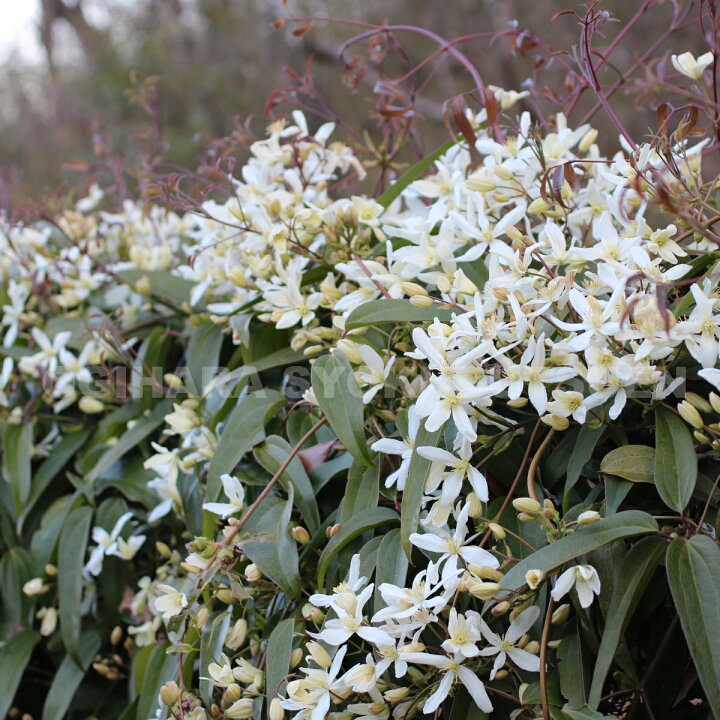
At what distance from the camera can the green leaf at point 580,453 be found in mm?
762

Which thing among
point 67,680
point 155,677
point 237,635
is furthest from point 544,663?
point 67,680

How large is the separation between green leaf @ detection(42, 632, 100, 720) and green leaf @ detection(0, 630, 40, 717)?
53mm

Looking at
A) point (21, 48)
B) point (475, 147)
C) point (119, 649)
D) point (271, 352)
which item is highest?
point (21, 48)

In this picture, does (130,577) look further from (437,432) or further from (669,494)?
(669,494)

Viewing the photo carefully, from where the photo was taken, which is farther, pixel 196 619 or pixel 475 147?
pixel 475 147

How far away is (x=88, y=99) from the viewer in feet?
26.2

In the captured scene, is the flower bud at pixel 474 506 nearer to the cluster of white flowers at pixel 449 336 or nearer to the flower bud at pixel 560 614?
the cluster of white flowers at pixel 449 336

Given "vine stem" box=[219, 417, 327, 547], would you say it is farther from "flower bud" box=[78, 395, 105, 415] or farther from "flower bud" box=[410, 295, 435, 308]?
"flower bud" box=[78, 395, 105, 415]

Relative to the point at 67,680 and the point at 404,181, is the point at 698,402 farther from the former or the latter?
the point at 67,680

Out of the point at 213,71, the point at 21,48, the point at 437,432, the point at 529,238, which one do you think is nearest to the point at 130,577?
the point at 437,432

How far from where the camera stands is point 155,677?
1.04 meters

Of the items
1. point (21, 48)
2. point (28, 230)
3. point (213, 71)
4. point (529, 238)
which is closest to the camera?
point (529, 238)

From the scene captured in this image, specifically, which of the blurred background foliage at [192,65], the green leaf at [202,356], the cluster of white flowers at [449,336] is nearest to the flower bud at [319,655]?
the cluster of white flowers at [449,336]

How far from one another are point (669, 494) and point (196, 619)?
509mm
